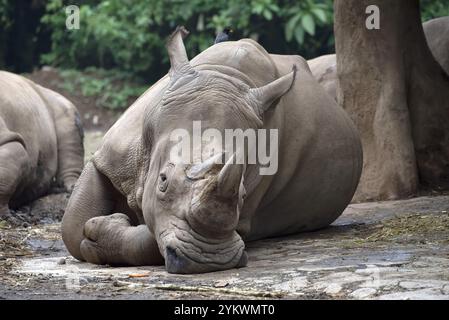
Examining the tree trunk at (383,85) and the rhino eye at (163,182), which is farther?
the tree trunk at (383,85)

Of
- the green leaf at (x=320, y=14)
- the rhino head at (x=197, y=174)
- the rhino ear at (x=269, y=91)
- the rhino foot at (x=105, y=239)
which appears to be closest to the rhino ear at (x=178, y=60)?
the rhino head at (x=197, y=174)

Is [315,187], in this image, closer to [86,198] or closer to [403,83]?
[86,198]

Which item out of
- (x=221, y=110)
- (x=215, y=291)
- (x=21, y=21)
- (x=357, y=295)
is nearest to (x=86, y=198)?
(x=221, y=110)

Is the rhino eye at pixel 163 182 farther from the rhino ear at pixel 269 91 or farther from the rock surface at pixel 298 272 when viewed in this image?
the rhino ear at pixel 269 91

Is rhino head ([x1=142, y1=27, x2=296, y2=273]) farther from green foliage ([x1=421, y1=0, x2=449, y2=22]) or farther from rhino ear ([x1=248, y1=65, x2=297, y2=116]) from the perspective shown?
green foliage ([x1=421, y1=0, x2=449, y2=22])

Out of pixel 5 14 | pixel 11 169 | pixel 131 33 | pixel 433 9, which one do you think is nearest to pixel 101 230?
pixel 11 169

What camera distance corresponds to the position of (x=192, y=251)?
6781 mm

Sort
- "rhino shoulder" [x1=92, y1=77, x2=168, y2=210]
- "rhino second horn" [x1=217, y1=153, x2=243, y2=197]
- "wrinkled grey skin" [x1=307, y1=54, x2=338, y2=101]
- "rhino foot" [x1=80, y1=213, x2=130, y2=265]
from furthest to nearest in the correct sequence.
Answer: "wrinkled grey skin" [x1=307, y1=54, x2=338, y2=101] → "rhino shoulder" [x1=92, y1=77, x2=168, y2=210] → "rhino foot" [x1=80, y1=213, x2=130, y2=265] → "rhino second horn" [x1=217, y1=153, x2=243, y2=197]

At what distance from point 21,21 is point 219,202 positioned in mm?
13742

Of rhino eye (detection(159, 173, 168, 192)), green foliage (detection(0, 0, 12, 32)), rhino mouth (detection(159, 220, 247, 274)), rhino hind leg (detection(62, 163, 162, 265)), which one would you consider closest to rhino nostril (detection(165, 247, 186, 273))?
rhino mouth (detection(159, 220, 247, 274))

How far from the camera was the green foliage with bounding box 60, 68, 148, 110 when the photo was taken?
60.9 feet

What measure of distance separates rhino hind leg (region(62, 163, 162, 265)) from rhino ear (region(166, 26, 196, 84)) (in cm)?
97

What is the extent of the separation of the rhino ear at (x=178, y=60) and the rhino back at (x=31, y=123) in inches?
157

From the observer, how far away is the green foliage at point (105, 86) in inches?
731
